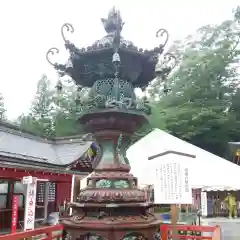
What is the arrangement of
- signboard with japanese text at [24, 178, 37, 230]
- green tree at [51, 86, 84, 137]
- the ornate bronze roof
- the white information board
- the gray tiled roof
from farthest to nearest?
green tree at [51, 86, 84, 137] → the gray tiled roof → signboard with japanese text at [24, 178, 37, 230] → the white information board → the ornate bronze roof

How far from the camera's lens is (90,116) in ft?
13.6

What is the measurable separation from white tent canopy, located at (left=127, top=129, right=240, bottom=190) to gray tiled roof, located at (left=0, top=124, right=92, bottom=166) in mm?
5666

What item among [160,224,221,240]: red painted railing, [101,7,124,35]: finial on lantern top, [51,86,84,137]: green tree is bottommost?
[160,224,221,240]: red painted railing

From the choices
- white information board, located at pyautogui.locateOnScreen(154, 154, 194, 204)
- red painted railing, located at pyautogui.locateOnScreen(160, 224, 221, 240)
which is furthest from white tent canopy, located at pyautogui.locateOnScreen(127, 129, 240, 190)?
red painted railing, located at pyautogui.locateOnScreen(160, 224, 221, 240)

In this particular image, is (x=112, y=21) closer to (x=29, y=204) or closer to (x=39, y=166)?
(x=29, y=204)

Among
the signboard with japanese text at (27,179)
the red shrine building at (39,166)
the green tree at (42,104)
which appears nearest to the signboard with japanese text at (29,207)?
the signboard with japanese text at (27,179)

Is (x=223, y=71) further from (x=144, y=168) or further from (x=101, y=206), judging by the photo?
(x=101, y=206)

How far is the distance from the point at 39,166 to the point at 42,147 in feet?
18.1

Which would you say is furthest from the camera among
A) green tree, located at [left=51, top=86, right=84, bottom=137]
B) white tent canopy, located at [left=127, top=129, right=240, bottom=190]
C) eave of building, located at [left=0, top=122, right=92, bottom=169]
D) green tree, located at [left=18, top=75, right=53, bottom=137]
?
green tree, located at [left=18, top=75, right=53, bottom=137]

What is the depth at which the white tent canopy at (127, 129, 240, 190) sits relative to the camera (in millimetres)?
6945

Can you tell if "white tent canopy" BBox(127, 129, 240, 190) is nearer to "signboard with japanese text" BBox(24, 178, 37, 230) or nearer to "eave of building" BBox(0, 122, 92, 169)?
"eave of building" BBox(0, 122, 92, 169)

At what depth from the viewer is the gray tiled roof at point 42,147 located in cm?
1355

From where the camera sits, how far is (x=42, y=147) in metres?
16.9

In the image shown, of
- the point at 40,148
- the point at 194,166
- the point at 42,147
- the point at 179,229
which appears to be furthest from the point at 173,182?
the point at 42,147
